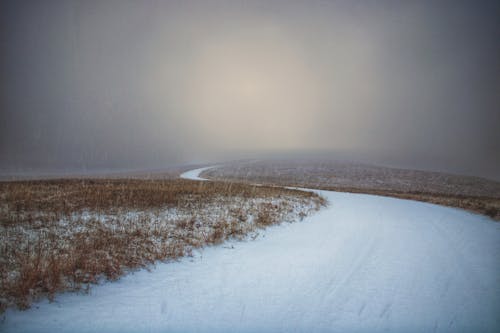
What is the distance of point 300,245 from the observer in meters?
7.02

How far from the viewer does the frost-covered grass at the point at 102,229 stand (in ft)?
14.1

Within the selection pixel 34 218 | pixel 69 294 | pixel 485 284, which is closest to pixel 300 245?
pixel 485 284

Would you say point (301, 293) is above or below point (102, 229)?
below

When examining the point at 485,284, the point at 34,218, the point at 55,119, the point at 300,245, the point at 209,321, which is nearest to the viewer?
the point at 209,321

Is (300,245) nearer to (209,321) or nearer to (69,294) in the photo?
(209,321)

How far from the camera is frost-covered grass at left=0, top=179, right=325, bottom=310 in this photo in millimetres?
4301

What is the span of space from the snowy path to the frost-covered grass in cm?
46

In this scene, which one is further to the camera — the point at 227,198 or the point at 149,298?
the point at 227,198

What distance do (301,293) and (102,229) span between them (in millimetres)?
6597

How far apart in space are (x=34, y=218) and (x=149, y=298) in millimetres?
7079

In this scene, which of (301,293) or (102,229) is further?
(102,229)

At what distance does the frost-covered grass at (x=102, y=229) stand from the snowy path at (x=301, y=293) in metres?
0.46

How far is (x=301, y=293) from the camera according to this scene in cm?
426

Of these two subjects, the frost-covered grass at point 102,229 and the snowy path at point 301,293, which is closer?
the snowy path at point 301,293
